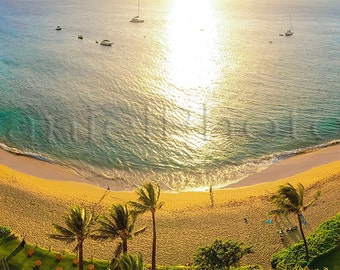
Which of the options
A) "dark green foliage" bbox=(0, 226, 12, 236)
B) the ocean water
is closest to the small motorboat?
the ocean water

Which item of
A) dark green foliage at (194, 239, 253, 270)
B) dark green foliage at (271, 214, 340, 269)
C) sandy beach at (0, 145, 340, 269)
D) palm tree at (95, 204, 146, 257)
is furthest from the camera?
sandy beach at (0, 145, 340, 269)

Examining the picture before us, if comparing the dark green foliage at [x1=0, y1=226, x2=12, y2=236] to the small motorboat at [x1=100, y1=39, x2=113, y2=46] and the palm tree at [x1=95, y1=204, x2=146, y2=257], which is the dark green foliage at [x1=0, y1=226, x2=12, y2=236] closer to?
the palm tree at [x1=95, y1=204, x2=146, y2=257]

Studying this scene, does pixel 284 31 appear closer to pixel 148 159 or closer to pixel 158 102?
pixel 158 102

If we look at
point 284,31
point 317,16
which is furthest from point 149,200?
point 317,16

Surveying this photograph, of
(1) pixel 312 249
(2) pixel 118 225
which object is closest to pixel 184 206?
(1) pixel 312 249

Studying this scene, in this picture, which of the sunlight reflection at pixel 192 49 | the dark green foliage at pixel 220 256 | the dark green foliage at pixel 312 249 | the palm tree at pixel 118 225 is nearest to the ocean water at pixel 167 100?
the sunlight reflection at pixel 192 49

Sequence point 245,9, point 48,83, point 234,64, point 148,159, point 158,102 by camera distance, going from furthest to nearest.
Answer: point 245,9, point 234,64, point 48,83, point 158,102, point 148,159

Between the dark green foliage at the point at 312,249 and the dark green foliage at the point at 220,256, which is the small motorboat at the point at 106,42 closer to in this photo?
the dark green foliage at the point at 312,249
